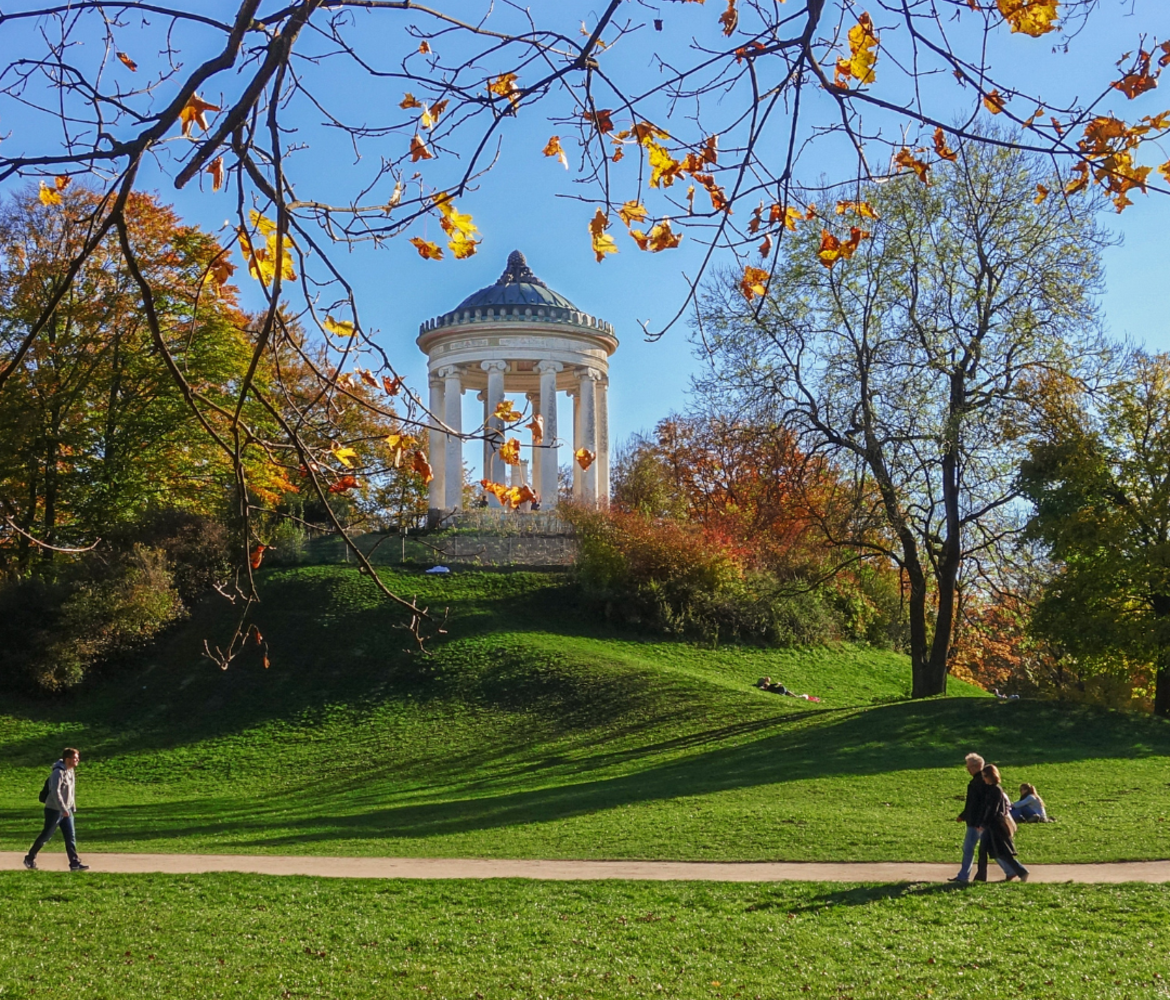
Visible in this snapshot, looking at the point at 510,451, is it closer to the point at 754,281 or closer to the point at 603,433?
the point at 754,281

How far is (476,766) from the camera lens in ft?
75.4

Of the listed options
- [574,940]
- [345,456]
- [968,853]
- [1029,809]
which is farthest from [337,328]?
[1029,809]

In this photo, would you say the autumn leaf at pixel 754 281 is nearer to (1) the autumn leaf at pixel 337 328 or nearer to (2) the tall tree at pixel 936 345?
(1) the autumn leaf at pixel 337 328

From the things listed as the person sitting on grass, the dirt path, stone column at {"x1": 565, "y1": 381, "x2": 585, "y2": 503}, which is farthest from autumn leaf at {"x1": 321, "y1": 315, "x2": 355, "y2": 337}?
stone column at {"x1": 565, "y1": 381, "x2": 585, "y2": 503}

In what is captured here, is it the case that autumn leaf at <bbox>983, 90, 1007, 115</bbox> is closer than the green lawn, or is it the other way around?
autumn leaf at <bbox>983, 90, 1007, 115</bbox>

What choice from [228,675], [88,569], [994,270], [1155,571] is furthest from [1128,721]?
[88,569]

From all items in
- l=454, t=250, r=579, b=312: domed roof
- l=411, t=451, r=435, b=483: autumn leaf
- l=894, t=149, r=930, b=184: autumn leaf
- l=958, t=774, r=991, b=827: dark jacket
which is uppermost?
l=454, t=250, r=579, b=312: domed roof

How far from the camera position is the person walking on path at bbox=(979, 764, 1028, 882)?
1152cm

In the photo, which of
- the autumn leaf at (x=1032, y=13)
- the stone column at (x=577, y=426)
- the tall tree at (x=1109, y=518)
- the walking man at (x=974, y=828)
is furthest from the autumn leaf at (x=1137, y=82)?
the stone column at (x=577, y=426)

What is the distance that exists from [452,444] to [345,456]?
3842 centimetres

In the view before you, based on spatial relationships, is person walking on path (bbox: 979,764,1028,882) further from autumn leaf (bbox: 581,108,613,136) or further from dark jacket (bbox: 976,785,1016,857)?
autumn leaf (bbox: 581,108,613,136)

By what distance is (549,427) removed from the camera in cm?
4169

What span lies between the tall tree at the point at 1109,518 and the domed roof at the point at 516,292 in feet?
69.7

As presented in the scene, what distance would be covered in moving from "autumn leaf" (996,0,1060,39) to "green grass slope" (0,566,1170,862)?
10.6m
